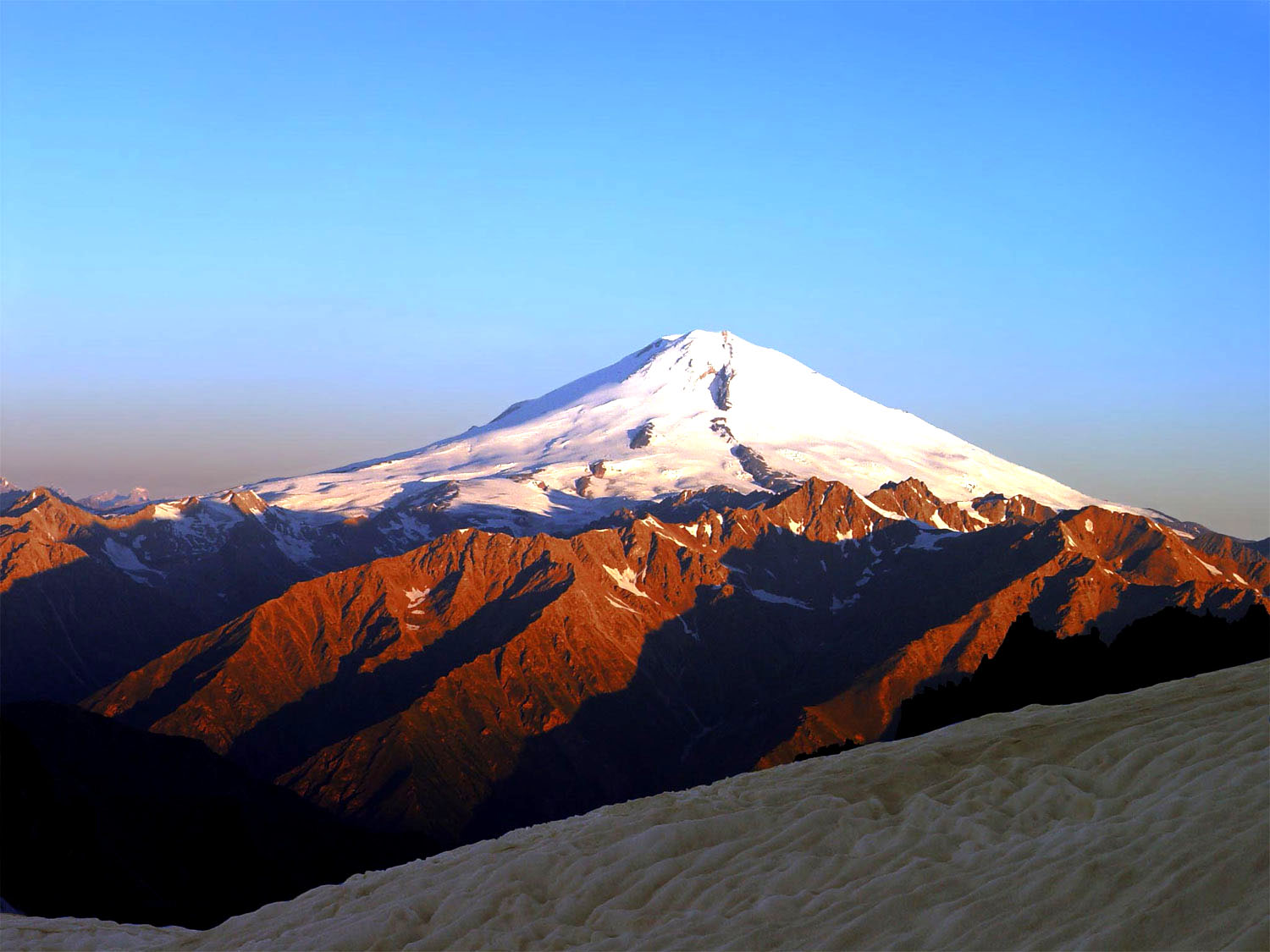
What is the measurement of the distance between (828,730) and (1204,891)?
559 feet

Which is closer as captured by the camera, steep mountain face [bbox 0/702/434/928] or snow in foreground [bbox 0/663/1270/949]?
snow in foreground [bbox 0/663/1270/949]

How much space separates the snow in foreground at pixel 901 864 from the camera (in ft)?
46.3

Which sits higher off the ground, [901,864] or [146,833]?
[901,864]

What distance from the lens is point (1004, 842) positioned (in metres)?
17.1

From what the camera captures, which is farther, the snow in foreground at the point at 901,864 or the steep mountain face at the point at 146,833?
the steep mountain face at the point at 146,833

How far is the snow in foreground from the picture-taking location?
14117 millimetres

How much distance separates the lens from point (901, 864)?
1702cm

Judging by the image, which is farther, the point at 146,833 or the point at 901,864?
the point at 146,833

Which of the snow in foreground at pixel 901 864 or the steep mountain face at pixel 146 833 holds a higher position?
the snow in foreground at pixel 901 864

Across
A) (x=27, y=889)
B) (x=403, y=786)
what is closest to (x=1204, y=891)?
(x=27, y=889)

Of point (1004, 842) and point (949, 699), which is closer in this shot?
point (1004, 842)

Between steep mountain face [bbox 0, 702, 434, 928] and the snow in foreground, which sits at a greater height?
the snow in foreground

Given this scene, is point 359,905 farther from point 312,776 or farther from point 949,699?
point 312,776

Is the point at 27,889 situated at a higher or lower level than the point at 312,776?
higher
